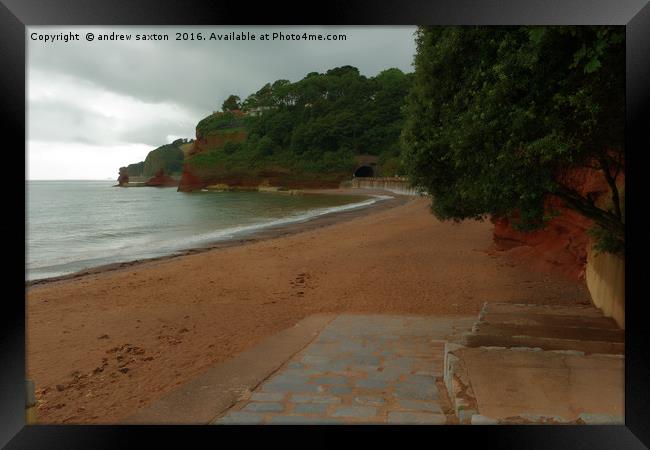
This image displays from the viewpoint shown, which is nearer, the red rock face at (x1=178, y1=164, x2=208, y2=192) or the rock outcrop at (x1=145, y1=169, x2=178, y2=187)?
the red rock face at (x1=178, y1=164, x2=208, y2=192)

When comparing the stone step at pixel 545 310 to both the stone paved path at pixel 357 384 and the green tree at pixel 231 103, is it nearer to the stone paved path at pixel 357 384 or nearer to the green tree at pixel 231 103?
the stone paved path at pixel 357 384

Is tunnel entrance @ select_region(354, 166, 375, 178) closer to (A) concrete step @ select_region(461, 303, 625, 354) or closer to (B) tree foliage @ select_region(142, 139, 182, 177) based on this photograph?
(B) tree foliage @ select_region(142, 139, 182, 177)

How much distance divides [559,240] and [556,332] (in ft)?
22.2

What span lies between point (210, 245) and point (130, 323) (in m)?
10.9

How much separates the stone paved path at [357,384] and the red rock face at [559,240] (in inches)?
118

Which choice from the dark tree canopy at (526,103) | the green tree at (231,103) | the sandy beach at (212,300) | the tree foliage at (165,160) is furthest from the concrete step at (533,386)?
the tree foliage at (165,160)

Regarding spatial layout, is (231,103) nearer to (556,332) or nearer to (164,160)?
(164,160)

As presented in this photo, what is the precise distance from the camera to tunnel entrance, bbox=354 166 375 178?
216 ft

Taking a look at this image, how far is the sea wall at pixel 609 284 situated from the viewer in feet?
18.4

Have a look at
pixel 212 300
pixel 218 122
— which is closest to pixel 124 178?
pixel 218 122

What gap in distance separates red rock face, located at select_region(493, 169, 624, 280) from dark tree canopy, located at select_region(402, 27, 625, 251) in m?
2.48

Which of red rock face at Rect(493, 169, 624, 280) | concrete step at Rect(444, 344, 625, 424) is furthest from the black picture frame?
red rock face at Rect(493, 169, 624, 280)

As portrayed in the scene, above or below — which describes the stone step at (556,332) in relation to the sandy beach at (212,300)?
above

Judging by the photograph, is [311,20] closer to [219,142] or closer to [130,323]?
[130,323]
